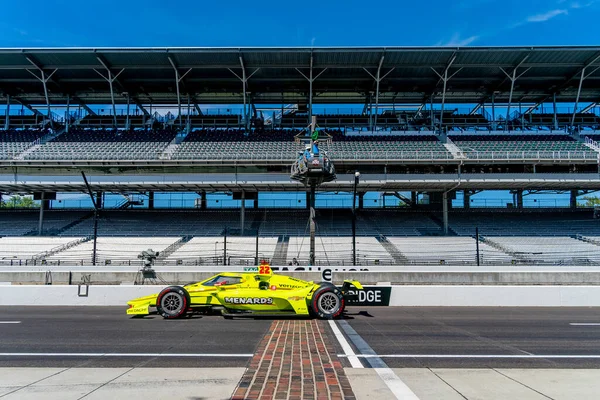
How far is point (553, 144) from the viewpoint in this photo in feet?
108

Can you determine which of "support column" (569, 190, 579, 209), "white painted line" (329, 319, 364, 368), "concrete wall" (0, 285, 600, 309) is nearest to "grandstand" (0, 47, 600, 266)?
"support column" (569, 190, 579, 209)

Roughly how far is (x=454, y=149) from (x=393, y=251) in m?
10.9

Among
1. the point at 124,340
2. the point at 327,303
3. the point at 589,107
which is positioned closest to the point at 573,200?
the point at 589,107

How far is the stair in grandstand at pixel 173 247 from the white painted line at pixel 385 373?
18.8m

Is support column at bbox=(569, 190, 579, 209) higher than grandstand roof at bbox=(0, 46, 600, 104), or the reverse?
grandstand roof at bbox=(0, 46, 600, 104)

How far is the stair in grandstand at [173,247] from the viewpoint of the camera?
25.4 meters

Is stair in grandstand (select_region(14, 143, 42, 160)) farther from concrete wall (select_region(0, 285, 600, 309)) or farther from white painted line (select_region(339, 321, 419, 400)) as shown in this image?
white painted line (select_region(339, 321, 419, 400))

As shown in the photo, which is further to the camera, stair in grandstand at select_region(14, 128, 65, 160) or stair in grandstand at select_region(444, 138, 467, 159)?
stair in grandstand at select_region(14, 128, 65, 160)

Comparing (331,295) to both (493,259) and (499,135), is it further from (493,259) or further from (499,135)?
(499,135)

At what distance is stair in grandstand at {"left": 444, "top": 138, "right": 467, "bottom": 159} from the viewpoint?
30391 millimetres

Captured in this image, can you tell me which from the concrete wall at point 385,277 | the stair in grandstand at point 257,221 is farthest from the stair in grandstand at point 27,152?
the stair in grandstand at point 257,221

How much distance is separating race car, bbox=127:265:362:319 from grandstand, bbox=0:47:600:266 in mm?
11672

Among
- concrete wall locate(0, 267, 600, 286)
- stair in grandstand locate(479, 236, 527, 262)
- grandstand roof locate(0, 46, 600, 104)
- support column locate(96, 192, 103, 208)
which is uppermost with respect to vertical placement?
grandstand roof locate(0, 46, 600, 104)

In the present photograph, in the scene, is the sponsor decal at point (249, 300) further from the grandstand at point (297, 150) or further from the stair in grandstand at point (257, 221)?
the stair in grandstand at point (257, 221)
